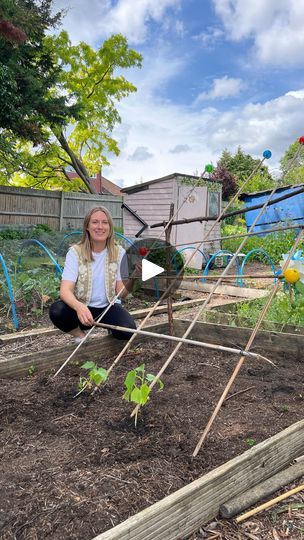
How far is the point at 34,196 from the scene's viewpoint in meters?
13.4

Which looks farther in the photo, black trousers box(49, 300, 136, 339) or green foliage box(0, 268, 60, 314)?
green foliage box(0, 268, 60, 314)

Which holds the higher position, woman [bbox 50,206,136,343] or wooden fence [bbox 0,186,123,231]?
wooden fence [bbox 0,186,123,231]

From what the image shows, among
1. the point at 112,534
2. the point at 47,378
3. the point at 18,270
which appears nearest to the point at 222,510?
the point at 112,534

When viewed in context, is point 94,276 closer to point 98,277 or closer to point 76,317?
point 98,277

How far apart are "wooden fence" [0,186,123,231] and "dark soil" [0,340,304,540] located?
10.7 m

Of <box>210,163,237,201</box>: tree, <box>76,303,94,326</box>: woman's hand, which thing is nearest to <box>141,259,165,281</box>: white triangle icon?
<box>76,303,94,326</box>: woman's hand

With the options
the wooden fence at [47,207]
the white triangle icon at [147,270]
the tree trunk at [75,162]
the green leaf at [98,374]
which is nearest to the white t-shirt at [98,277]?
the white triangle icon at [147,270]

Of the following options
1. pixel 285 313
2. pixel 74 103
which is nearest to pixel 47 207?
pixel 74 103

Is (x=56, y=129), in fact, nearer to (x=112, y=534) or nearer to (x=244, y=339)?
(x=244, y=339)

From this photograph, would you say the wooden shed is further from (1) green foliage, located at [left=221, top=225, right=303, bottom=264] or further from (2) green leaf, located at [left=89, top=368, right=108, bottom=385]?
(2) green leaf, located at [left=89, top=368, right=108, bottom=385]

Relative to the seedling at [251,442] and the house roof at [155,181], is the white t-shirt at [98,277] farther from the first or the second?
the house roof at [155,181]

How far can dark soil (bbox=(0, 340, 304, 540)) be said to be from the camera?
4.56 ft

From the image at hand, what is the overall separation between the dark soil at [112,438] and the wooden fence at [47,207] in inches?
421

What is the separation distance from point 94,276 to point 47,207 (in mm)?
11268
